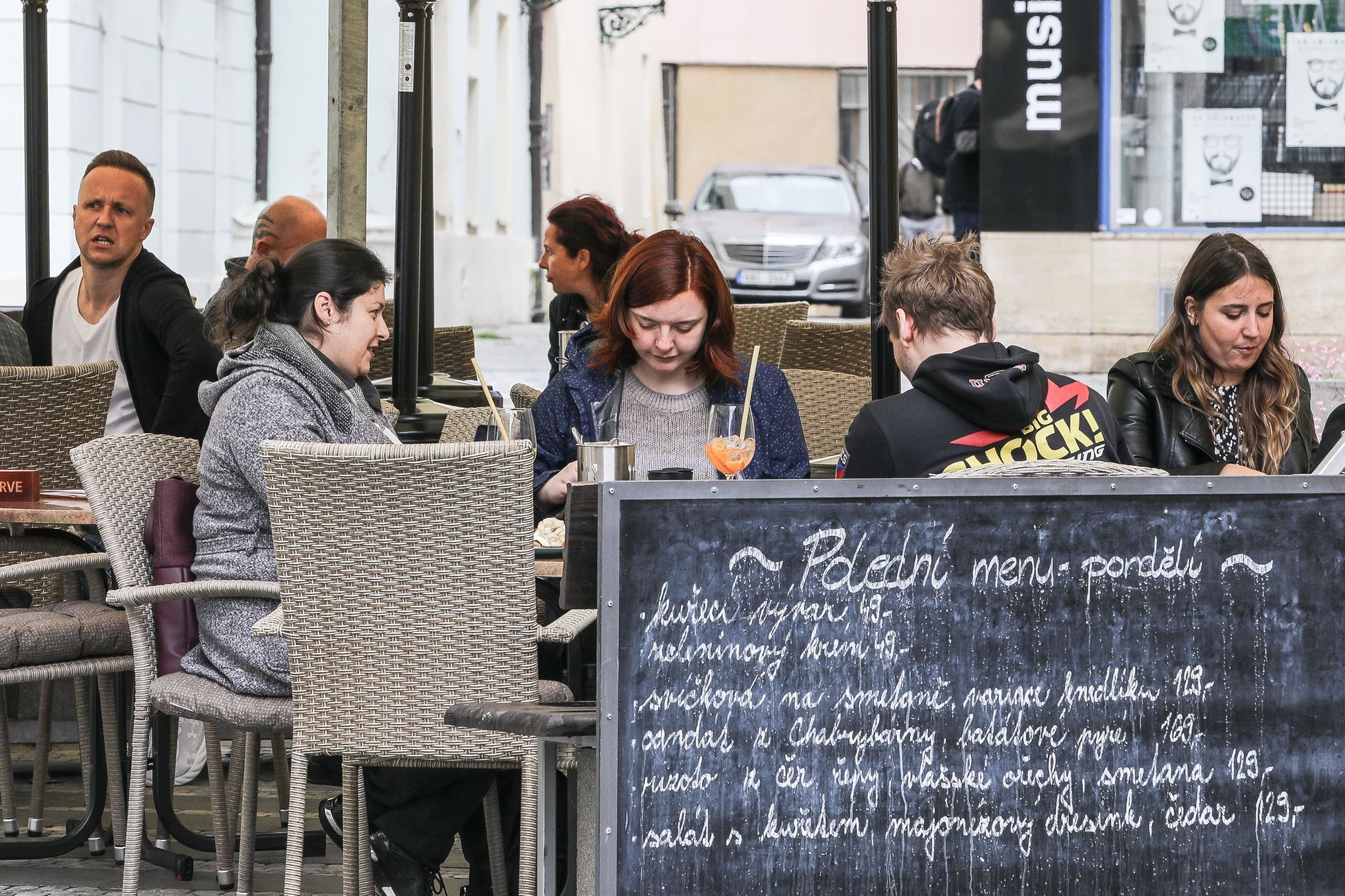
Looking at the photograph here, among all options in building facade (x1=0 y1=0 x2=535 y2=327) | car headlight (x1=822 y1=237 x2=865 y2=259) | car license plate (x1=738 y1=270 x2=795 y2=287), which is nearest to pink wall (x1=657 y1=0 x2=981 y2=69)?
building facade (x1=0 y1=0 x2=535 y2=327)

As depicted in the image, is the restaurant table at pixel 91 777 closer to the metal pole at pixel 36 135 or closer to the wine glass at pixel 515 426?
the wine glass at pixel 515 426

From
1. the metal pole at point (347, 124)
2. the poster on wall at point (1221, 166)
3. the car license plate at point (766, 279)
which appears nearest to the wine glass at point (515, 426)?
the metal pole at point (347, 124)

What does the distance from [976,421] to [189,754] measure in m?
2.67

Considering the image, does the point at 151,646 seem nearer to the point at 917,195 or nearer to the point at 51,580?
the point at 51,580

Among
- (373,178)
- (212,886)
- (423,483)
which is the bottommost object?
(212,886)

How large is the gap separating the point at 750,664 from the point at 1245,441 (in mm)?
1842

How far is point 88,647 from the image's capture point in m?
3.97

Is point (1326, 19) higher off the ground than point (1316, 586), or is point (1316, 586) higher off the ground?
point (1326, 19)

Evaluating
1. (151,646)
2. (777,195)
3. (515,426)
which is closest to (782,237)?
(777,195)

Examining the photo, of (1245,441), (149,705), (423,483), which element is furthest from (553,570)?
(1245,441)

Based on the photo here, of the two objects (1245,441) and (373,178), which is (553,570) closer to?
(1245,441)

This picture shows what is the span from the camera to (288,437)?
3.54 metres

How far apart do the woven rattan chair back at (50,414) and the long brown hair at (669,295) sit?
156 centimetres

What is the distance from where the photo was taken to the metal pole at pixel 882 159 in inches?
198
